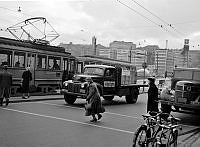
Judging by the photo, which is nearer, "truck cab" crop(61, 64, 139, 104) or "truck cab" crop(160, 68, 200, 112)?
"truck cab" crop(160, 68, 200, 112)

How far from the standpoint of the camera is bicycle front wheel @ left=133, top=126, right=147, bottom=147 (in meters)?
6.38

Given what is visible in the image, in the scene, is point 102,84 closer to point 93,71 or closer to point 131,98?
point 93,71

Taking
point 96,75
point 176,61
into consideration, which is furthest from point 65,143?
point 176,61

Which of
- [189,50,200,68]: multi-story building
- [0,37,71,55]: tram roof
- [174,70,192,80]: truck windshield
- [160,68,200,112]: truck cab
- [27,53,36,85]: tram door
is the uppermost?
[189,50,200,68]: multi-story building

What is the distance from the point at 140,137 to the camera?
650cm

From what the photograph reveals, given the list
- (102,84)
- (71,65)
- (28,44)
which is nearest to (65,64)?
(71,65)

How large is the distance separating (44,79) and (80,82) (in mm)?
6405

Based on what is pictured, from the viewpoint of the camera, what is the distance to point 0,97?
45.1ft

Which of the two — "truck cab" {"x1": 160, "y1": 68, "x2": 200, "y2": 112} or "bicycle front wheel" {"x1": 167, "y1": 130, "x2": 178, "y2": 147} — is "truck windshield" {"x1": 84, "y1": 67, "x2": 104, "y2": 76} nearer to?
"truck cab" {"x1": 160, "y1": 68, "x2": 200, "y2": 112}

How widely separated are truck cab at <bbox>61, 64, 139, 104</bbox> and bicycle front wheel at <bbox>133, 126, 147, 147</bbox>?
9123mm

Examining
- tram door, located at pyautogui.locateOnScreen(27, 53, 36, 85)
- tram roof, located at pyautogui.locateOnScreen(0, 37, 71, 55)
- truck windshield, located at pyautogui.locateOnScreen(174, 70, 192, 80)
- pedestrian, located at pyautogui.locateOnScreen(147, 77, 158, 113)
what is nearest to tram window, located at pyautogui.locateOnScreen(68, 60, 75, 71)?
tram roof, located at pyautogui.locateOnScreen(0, 37, 71, 55)

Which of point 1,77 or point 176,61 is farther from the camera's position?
point 176,61

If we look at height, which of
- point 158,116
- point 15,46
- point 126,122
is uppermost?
point 15,46

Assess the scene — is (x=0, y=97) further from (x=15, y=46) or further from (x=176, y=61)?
(x=176, y=61)
